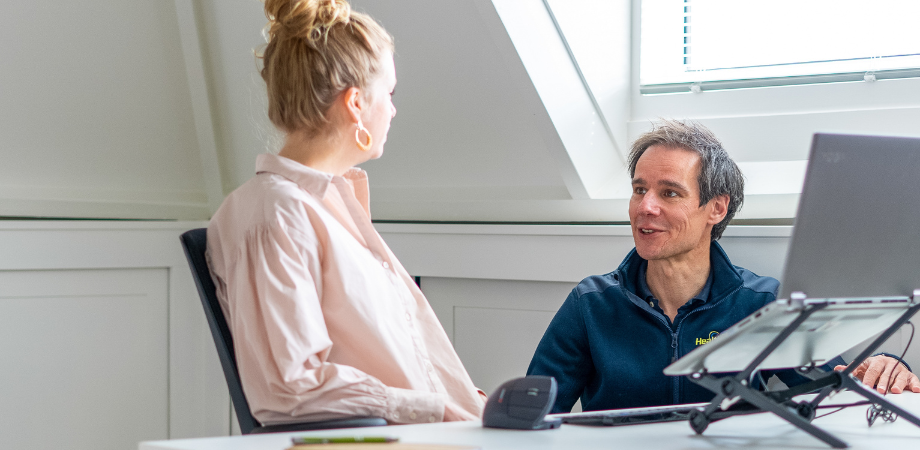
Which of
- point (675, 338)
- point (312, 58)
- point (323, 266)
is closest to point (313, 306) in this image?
point (323, 266)

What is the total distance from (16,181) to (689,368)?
2058 millimetres

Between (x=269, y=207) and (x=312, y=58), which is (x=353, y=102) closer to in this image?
(x=312, y=58)

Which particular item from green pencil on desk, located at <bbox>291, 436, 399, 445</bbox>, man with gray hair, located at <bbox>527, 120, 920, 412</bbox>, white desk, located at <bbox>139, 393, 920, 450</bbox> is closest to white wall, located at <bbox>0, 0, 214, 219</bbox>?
man with gray hair, located at <bbox>527, 120, 920, 412</bbox>

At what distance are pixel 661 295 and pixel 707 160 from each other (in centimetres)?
32

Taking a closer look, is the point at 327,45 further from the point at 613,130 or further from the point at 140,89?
the point at 140,89

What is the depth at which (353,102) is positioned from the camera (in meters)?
1.40

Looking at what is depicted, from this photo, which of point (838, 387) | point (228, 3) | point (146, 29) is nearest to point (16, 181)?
point (146, 29)

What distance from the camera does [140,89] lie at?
2490 millimetres

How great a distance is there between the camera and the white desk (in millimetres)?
1017

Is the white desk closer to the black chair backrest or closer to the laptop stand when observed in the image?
the laptop stand

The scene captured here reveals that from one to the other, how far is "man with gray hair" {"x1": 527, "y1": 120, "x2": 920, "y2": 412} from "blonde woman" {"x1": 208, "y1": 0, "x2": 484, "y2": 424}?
0.37 meters

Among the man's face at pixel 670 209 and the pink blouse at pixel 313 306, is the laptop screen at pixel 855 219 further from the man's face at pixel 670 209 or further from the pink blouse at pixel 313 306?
the man's face at pixel 670 209

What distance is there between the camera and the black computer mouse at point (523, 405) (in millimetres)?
1108

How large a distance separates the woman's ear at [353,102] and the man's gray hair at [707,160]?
76 cm
